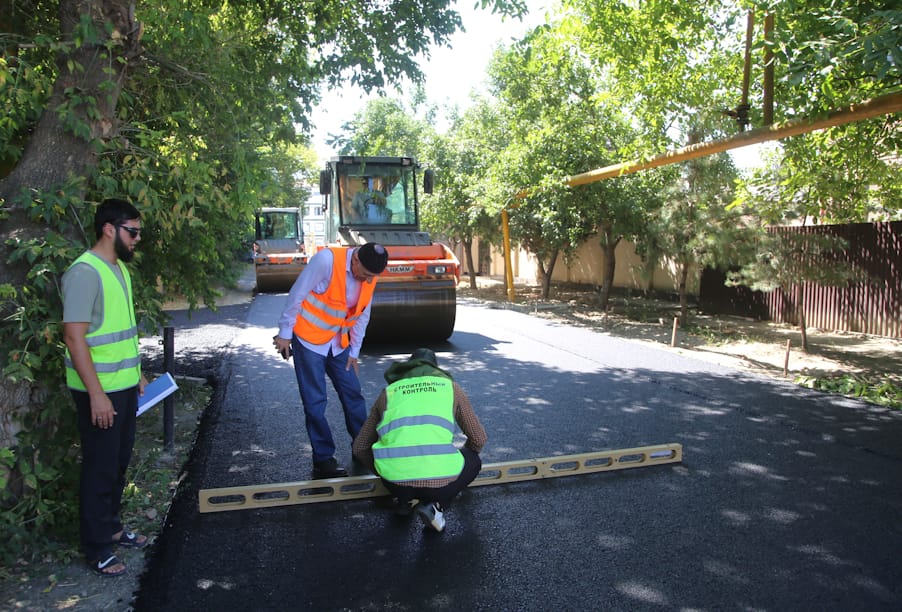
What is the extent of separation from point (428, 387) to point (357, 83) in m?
6.78

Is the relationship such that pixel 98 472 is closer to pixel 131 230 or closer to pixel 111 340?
pixel 111 340

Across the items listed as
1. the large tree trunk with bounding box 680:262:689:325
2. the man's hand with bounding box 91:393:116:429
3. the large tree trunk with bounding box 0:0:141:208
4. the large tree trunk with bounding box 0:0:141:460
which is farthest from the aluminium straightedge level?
the large tree trunk with bounding box 680:262:689:325

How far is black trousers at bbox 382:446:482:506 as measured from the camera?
3.65 m

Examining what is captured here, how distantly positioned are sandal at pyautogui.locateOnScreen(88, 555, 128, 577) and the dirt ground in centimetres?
3

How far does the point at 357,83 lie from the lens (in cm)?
923

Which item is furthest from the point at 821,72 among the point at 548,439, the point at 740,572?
the point at 740,572

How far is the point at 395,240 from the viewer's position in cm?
1101

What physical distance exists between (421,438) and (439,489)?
13.8 inches

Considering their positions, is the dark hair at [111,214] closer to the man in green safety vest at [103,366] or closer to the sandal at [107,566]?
the man in green safety vest at [103,366]

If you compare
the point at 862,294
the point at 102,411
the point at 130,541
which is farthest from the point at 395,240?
the point at 862,294

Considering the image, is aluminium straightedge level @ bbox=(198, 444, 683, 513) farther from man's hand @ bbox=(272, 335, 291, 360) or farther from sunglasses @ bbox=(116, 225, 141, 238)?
sunglasses @ bbox=(116, 225, 141, 238)

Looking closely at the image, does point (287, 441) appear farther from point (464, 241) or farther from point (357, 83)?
point (464, 241)

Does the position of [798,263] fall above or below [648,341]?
above

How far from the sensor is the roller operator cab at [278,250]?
20406 mm
